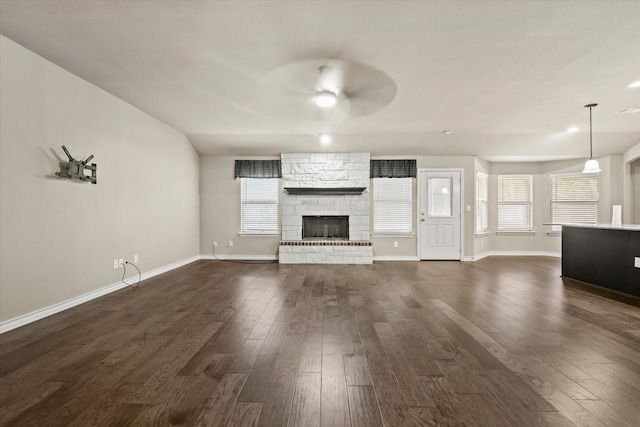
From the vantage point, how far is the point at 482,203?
24.2 ft

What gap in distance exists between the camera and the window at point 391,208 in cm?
688

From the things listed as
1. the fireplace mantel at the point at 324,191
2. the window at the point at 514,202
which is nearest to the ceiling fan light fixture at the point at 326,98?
the fireplace mantel at the point at 324,191

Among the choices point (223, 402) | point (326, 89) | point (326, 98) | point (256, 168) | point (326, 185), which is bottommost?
point (223, 402)

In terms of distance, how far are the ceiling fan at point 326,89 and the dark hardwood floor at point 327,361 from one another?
252 centimetres

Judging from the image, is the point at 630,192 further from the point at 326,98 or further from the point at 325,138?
the point at 326,98

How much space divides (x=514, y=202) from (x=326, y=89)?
20.6 ft

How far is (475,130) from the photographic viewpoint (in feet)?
18.6

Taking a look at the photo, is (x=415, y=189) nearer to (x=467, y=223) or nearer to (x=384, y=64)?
(x=467, y=223)

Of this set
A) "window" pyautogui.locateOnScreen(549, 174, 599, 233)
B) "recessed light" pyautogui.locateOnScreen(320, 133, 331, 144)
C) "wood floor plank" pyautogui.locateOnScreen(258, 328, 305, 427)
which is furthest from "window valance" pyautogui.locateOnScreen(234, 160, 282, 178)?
"window" pyautogui.locateOnScreen(549, 174, 599, 233)

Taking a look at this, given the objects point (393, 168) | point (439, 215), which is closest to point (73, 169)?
point (393, 168)

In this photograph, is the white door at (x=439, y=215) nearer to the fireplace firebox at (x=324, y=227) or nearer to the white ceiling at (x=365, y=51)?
the fireplace firebox at (x=324, y=227)

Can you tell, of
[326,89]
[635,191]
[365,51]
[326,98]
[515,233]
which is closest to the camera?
[365,51]

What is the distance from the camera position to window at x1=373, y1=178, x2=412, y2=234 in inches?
271

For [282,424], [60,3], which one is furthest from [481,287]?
[60,3]
